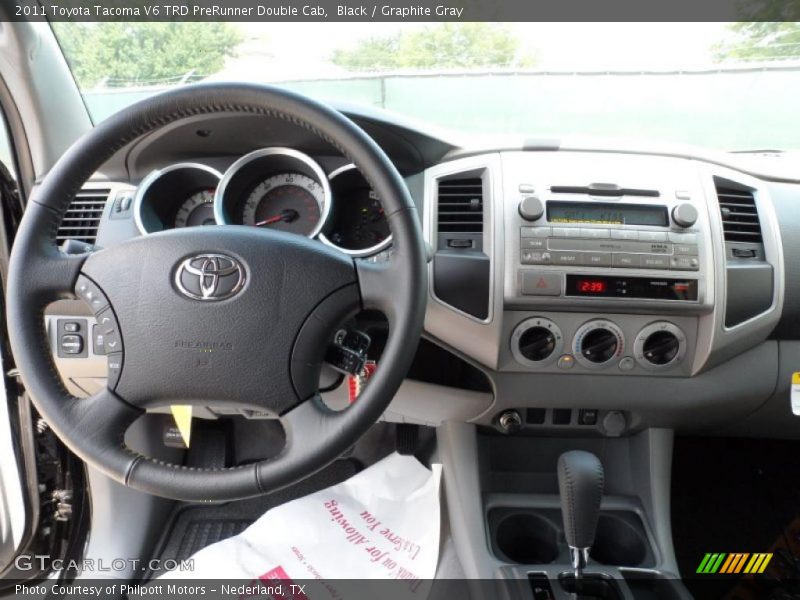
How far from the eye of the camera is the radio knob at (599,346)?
1296 millimetres

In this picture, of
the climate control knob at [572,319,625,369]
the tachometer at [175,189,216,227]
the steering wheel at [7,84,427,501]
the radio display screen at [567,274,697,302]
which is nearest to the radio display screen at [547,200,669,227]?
the radio display screen at [567,274,697,302]

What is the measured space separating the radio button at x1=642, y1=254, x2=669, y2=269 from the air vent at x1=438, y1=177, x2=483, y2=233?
360mm

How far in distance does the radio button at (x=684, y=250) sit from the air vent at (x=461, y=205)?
424 mm

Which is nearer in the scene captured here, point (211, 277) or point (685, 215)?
point (211, 277)

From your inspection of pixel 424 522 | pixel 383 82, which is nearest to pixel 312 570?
pixel 424 522

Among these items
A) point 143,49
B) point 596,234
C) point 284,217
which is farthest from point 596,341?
point 143,49

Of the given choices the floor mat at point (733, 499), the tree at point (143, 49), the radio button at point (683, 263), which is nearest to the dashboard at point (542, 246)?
the radio button at point (683, 263)

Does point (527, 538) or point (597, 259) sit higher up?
point (597, 259)

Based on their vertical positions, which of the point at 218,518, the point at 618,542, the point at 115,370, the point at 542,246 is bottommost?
the point at 218,518

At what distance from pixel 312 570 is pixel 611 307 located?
37.4 inches

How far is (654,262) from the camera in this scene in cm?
125

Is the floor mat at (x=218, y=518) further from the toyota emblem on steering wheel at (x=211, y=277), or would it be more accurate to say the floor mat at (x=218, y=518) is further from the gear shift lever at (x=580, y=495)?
the toyota emblem on steering wheel at (x=211, y=277)

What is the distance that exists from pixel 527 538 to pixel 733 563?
71 cm

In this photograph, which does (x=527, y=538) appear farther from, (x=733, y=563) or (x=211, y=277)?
(x=211, y=277)
